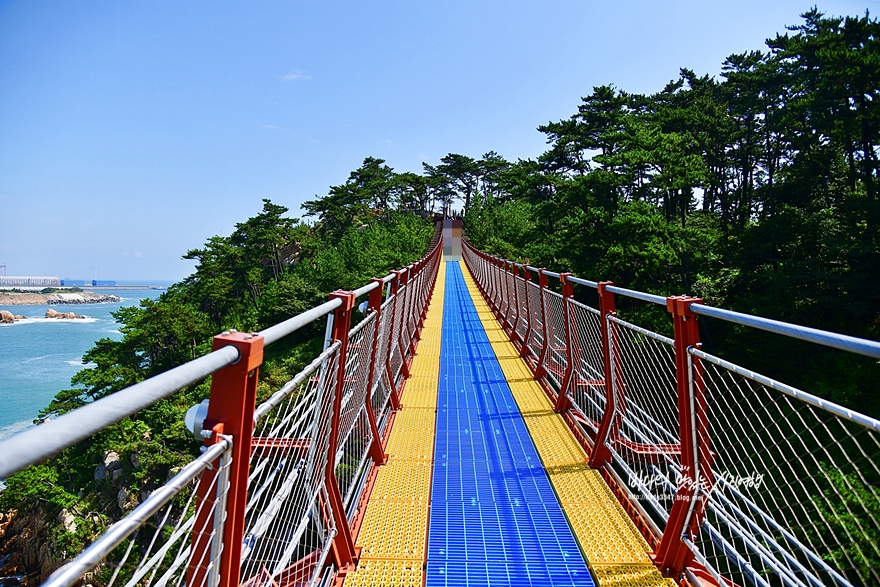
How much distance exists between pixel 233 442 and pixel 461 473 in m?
2.70

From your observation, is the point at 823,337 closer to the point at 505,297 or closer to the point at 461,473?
the point at 461,473

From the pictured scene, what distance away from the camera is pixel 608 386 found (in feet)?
11.9

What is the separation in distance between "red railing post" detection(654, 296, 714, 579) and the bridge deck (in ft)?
0.57

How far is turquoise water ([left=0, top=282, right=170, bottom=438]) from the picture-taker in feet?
164

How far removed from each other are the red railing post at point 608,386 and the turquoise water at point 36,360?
36.6 metres

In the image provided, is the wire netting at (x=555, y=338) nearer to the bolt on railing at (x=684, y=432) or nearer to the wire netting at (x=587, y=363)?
the bolt on railing at (x=684, y=432)

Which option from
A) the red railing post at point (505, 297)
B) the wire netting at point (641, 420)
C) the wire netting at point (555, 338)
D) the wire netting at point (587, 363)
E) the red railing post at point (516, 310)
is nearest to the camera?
the wire netting at point (641, 420)

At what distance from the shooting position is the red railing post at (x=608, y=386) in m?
3.53

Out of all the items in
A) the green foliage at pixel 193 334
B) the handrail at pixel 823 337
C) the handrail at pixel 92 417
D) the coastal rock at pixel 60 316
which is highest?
the handrail at pixel 823 337

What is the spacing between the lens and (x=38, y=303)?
189 m

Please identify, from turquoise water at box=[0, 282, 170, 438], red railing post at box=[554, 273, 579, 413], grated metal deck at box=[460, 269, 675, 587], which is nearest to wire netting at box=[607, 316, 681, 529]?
grated metal deck at box=[460, 269, 675, 587]

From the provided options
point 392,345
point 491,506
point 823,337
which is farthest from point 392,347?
point 823,337

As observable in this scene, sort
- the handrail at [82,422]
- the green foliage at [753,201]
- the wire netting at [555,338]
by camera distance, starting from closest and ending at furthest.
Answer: the handrail at [82,422]
the wire netting at [555,338]
the green foliage at [753,201]

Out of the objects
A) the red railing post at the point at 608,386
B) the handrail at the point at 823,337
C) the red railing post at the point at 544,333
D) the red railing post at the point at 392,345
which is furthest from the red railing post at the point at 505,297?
the handrail at the point at 823,337
